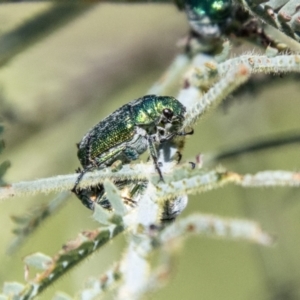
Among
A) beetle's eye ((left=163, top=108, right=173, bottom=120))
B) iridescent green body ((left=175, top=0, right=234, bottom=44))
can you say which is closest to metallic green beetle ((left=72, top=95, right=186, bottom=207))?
beetle's eye ((left=163, top=108, right=173, bottom=120))

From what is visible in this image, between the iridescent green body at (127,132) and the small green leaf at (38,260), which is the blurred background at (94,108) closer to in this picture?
the iridescent green body at (127,132)

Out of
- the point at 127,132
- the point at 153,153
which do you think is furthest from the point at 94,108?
the point at 153,153

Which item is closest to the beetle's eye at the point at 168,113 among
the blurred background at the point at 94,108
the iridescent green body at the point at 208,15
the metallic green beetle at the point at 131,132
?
the metallic green beetle at the point at 131,132

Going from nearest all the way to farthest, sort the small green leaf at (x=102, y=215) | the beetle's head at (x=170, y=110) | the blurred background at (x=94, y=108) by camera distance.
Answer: the small green leaf at (x=102, y=215)
the beetle's head at (x=170, y=110)
the blurred background at (x=94, y=108)

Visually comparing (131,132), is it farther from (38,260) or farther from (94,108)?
(94,108)

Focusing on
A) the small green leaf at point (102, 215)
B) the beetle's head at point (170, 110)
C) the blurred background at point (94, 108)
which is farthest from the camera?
the blurred background at point (94, 108)

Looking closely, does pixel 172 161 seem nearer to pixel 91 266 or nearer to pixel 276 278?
pixel 91 266

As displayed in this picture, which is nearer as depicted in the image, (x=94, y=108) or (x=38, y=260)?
(x=38, y=260)

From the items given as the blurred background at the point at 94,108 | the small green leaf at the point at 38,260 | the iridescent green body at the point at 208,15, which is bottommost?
the blurred background at the point at 94,108

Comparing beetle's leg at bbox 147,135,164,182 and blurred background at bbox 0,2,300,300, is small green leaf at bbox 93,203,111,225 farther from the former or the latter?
blurred background at bbox 0,2,300,300
